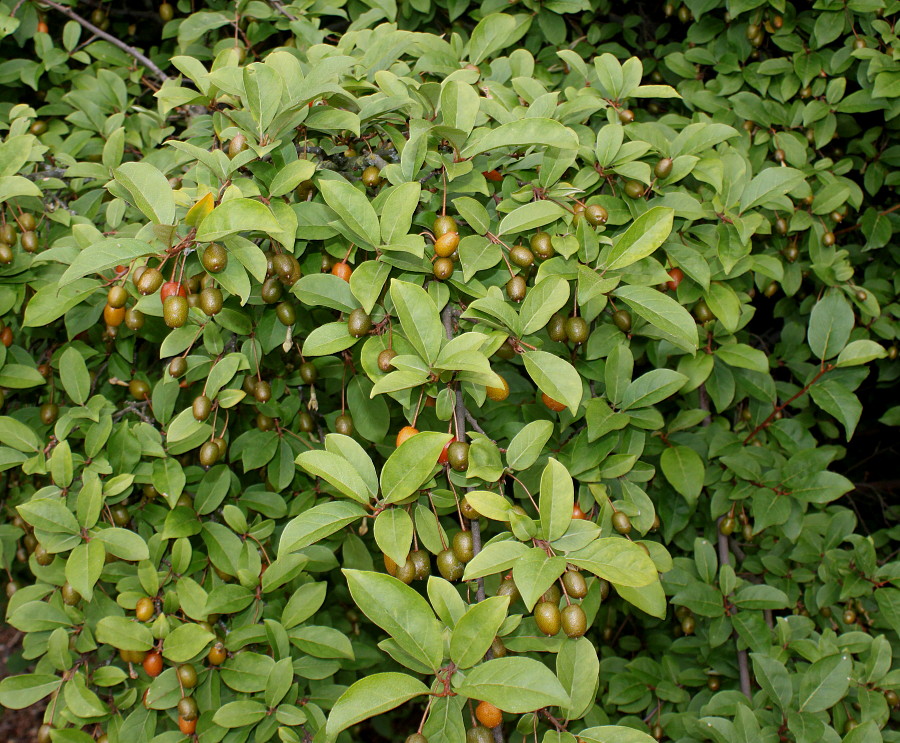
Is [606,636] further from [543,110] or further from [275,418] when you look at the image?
[543,110]

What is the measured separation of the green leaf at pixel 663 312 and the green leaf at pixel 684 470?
18.5 inches

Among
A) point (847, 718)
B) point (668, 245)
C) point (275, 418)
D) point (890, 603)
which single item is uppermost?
point (668, 245)

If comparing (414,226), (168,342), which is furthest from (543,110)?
(168,342)

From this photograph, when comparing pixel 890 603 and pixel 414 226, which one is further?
pixel 890 603

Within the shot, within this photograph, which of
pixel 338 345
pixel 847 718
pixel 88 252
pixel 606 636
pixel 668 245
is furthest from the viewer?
pixel 606 636

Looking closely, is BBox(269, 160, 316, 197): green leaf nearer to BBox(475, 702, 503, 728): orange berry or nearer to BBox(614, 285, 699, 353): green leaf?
BBox(614, 285, 699, 353): green leaf

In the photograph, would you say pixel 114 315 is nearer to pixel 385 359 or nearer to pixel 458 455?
pixel 385 359

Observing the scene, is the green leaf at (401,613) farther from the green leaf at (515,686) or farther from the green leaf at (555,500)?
the green leaf at (555,500)

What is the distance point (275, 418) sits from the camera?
189 cm

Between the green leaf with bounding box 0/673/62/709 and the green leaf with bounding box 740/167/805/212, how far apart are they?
79.5 inches

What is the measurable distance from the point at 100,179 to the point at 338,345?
110 cm

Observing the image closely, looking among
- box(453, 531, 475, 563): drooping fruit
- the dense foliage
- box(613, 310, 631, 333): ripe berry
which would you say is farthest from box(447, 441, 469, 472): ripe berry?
box(613, 310, 631, 333): ripe berry

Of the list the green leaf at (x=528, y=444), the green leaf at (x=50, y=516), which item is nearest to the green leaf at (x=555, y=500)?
the green leaf at (x=528, y=444)

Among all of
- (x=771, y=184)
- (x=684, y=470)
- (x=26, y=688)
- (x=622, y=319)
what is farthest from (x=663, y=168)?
(x=26, y=688)
